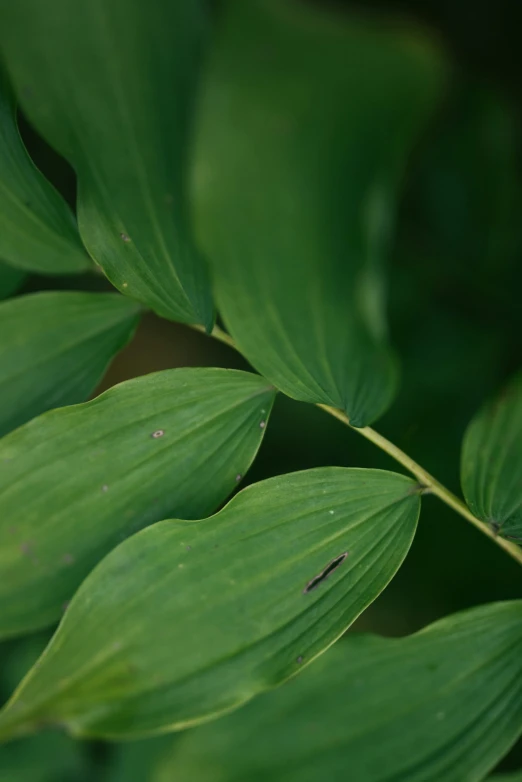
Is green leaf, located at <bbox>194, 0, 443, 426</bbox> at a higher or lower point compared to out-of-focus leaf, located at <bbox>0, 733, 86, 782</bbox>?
higher

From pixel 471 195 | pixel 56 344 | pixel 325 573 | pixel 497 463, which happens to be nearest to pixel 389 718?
pixel 325 573

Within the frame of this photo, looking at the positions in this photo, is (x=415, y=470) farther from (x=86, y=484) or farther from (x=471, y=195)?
(x=471, y=195)

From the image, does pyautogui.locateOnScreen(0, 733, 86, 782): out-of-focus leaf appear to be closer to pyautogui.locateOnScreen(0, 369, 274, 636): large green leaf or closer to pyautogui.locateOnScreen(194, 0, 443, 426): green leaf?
pyautogui.locateOnScreen(0, 369, 274, 636): large green leaf

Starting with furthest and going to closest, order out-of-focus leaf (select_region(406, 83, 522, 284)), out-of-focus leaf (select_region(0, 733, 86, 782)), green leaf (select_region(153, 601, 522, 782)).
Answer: out-of-focus leaf (select_region(0, 733, 86, 782)) < out-of-focus leaf (select_region(406, 83, 522, 284)) < green leaf (select_region(153, 601, 522, 782))

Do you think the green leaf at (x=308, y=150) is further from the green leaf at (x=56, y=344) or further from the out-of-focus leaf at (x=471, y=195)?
the out-of-focus leaf at (x=471, y=195)

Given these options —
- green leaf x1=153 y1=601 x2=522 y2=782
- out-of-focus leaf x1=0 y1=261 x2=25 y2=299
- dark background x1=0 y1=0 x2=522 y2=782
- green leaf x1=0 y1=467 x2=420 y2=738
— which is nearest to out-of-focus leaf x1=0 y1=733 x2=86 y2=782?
dark background x1=0 y1=0 x2=522 y2=782

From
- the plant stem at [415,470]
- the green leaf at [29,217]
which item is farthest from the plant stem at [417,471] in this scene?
the green leaf at [29,217]

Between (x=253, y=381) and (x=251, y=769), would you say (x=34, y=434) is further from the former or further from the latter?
(x=251, y=769)
